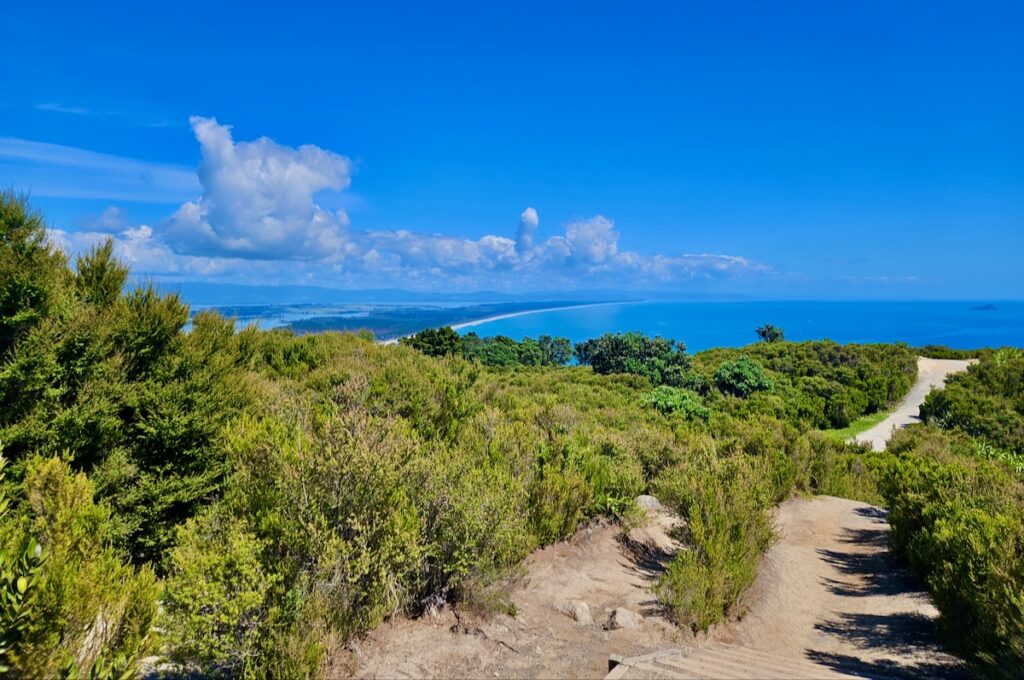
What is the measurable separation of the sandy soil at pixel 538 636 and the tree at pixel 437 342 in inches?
1161

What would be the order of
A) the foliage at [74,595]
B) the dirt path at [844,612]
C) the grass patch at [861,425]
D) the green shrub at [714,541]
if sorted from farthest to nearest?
1. the grass patch at [861,425]
2. the green shrub at [714,541]
3. the dirt path at [844,612]
4. the foliage at [74,595]

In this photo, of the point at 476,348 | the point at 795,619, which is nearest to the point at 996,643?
the point at 795,619

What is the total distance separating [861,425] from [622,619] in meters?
34.4

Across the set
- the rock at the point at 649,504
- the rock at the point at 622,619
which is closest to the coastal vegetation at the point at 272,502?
the rock at the point at 622,619

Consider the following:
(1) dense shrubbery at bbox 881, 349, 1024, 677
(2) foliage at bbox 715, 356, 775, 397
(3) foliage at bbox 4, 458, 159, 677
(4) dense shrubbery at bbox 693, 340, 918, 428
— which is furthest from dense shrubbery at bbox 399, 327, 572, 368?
(3) foliage at bbox 4, 458, 159, 677

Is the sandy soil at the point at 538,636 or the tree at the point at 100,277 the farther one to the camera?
the tree at the point at 100,277

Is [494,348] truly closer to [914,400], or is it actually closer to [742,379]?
[742,379]

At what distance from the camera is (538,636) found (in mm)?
6516

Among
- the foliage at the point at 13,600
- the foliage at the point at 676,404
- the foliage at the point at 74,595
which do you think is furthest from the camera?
the foliage at the point at 676,404

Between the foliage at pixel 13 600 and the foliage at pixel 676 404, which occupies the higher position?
the foliage at pixel 13 600

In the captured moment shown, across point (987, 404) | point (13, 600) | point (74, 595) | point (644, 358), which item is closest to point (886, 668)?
point (74, 595)

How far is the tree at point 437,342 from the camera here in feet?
125

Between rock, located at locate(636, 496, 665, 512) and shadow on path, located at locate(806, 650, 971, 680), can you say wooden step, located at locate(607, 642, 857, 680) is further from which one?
rock, located at locate(636, 496, 665, 512)

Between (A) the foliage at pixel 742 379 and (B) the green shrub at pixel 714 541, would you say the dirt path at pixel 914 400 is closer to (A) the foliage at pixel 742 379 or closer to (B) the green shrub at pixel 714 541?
(A) the foliage at pixel 742 379
